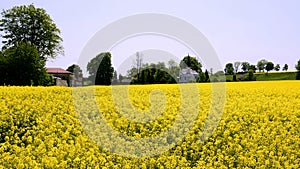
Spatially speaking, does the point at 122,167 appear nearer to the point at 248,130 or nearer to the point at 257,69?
the point at 248,130

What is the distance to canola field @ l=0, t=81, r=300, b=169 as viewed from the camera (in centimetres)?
651

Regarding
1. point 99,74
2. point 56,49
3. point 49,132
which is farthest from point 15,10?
point 49,132

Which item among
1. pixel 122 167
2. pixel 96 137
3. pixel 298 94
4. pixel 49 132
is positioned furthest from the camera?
pixel 298 94

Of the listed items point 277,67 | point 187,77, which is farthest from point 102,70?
point 277,67

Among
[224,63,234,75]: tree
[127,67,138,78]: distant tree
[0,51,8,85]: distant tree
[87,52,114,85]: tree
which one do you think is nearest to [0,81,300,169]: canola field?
[127,67,138,78]: distant tree

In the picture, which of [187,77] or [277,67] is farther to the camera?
[277,67]

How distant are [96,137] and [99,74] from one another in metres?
33.9

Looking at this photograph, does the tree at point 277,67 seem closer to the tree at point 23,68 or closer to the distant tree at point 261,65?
the distant tree at point 261,65

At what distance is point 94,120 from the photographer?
973cm

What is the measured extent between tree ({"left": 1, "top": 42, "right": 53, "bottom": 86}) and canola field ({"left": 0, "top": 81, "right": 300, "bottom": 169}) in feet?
72.3

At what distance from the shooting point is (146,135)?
28.3ft

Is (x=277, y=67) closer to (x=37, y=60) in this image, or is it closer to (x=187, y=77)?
(x=187, y=77)

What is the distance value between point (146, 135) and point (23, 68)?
27541 mm

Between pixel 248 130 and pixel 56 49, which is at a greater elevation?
pixel 56 49
